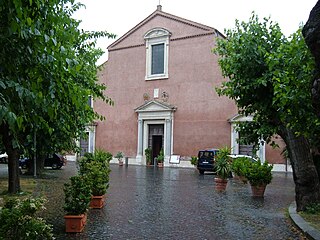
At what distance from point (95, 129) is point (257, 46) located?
105 feet

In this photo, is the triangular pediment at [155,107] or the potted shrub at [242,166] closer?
the potted shrub at [242,166]

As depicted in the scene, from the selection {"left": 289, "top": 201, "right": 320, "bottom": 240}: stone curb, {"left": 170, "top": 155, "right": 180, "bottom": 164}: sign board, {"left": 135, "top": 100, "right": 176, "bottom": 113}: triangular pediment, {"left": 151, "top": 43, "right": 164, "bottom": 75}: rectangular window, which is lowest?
{"left": 289, "top": 201, "right": 320, "bottom": 240}: stone curb

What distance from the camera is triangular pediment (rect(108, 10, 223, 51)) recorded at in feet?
116

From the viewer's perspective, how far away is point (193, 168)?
33.5m

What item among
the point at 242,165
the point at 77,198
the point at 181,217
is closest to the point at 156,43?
the point at 242,165

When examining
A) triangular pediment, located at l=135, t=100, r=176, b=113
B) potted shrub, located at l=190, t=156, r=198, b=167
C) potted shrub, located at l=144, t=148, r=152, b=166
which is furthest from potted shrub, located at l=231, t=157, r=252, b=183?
potted shrub, located at l=144, t=148, r=152, b=166

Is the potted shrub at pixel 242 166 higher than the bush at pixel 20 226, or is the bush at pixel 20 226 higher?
the potted shrub at pixel 242 166

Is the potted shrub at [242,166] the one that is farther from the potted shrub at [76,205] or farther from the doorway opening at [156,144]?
the doorway opening at [156,144]

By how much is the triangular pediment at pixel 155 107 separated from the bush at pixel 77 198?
28.0 meters

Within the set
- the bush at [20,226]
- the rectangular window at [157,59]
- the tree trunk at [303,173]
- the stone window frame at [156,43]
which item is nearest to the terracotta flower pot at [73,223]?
the bush at [20,226]

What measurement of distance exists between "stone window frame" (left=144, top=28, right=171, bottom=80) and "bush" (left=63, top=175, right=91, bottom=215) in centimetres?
2922

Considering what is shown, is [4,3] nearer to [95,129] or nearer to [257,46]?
[257,46]

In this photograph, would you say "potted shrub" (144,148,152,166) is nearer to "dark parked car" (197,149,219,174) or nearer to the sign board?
the sign board

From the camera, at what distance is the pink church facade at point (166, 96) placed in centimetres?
3375
